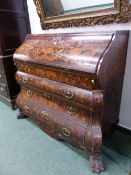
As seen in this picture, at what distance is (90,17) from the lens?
1.60 m

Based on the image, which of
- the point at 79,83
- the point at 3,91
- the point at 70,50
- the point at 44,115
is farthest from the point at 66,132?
the point at 3,91

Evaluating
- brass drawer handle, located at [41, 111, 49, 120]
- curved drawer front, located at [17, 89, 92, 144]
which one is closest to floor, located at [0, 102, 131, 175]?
curved drawer front, located at [17, 89, 92, 144]

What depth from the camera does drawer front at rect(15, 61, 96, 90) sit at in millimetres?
1195

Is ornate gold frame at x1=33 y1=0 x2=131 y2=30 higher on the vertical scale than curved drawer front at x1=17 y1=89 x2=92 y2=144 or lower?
higher

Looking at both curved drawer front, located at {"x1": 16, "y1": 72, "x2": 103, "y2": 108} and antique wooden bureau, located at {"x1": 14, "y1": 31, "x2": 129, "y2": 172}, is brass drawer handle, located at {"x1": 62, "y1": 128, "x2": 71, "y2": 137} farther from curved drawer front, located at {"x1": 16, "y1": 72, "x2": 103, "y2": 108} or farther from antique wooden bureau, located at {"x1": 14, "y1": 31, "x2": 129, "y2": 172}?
curved drawer front, located at {"x1": 16, "y1": 72, "x2": 103, "y2": 108}

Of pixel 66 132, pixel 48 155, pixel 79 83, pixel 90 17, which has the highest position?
pixel 90 17

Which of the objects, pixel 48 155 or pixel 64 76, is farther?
pixel 48 155

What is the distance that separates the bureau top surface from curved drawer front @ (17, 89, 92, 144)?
42 cm

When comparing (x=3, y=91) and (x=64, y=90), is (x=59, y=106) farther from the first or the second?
(x=3, y=91)

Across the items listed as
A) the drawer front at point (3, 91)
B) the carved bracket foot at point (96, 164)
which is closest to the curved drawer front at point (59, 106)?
the carved bracket foot at point (96, 164)

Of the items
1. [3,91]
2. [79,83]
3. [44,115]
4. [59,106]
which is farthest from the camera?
[3,91]

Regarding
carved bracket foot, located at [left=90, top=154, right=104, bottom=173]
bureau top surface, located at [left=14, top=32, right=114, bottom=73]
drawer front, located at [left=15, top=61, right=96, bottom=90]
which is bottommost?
carved bracket foot, located at [left=90, top=154, right=104, bottom=173]

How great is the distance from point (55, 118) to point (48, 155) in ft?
1.22

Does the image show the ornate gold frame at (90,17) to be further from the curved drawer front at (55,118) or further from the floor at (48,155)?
the floor at (48,155)
